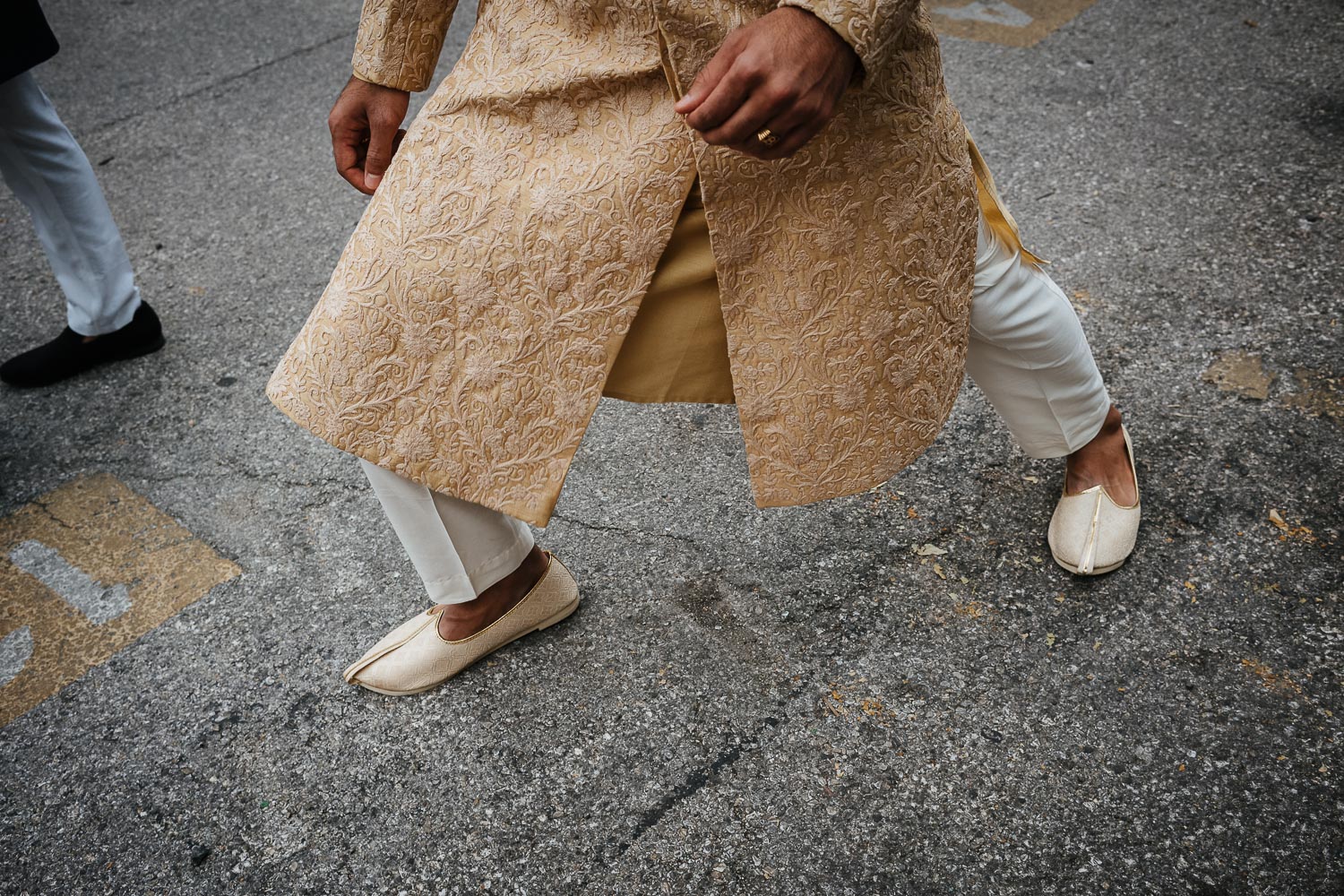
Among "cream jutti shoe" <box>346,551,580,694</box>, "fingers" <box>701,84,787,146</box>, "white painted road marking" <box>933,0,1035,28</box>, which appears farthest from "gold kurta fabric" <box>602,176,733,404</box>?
"white painted road marking" <box>933,0,1035,28</box>

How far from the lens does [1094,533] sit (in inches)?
76.8

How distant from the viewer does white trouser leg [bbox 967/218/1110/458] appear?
1559 mm

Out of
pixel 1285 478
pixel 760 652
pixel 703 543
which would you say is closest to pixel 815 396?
pixel 760 652

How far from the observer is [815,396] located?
136cm

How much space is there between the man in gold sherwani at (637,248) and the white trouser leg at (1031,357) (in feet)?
0.13

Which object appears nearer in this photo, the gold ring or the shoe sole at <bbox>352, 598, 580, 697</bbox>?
the gold ring

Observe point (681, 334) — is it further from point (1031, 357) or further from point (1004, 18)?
point (1004, 18)

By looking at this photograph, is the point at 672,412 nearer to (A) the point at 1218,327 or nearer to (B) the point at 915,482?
(B) the point at 915,482

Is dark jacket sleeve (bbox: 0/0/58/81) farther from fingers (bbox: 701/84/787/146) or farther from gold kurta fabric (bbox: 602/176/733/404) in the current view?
fingers (bbox: 701/84/787/146)

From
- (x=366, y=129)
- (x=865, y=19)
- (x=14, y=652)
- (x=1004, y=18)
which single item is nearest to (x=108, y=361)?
(x=14, y=652)

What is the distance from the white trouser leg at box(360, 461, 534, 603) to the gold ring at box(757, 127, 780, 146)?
70 centimetres

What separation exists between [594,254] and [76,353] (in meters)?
2.22

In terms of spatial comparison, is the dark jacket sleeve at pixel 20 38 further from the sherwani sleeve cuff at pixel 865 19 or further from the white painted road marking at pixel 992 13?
the white painted road marking at pixel 992 13

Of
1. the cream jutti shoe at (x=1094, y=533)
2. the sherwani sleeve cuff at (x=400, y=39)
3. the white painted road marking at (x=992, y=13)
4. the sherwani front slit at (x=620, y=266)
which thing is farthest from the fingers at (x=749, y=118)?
the white painted road marking at (x=992, y=13)
